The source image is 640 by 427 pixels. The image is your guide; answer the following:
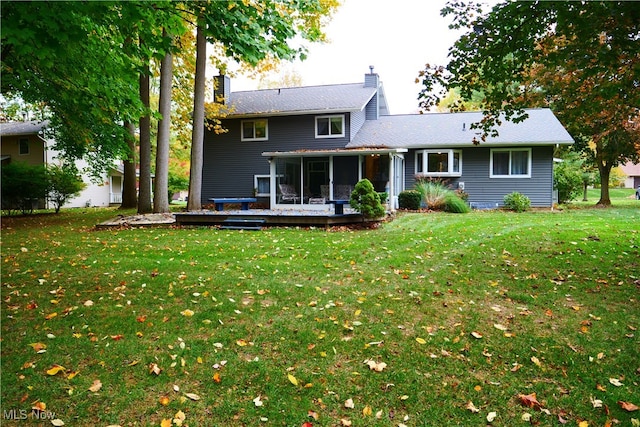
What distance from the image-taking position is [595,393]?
3143 millimetres

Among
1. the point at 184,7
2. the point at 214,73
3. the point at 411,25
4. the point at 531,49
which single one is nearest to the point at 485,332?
the point at 531,49

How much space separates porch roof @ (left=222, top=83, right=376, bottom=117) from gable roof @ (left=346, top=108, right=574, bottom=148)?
5.77ft

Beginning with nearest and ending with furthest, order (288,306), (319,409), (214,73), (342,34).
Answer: (319,409) < (288,306) < (342,34) < (214,73)

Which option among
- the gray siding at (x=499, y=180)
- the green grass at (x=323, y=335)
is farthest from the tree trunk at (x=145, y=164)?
the gray siding at (x=499, y=180)

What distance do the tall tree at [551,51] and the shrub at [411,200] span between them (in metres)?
8.62

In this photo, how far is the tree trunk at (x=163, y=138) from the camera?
45.6ft

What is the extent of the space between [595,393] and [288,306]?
2.99m

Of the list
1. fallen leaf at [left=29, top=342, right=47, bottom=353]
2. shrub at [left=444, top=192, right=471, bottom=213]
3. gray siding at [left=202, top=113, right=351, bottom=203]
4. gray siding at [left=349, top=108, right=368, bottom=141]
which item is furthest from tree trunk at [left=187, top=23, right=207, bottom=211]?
fallen leaf at [left=29, top=342, right=47, bottom=353]

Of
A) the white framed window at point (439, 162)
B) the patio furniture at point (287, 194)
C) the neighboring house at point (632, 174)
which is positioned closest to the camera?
the patio furniture at point (287, 194)

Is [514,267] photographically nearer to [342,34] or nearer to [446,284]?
[446,284]

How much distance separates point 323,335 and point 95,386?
6.47ft

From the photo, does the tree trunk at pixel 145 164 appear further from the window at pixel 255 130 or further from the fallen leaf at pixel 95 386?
the fallen leaf at pixel 95 386

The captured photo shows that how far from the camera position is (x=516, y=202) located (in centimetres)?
1700

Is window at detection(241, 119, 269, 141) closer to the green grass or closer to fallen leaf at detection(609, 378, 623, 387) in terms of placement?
the green grass
